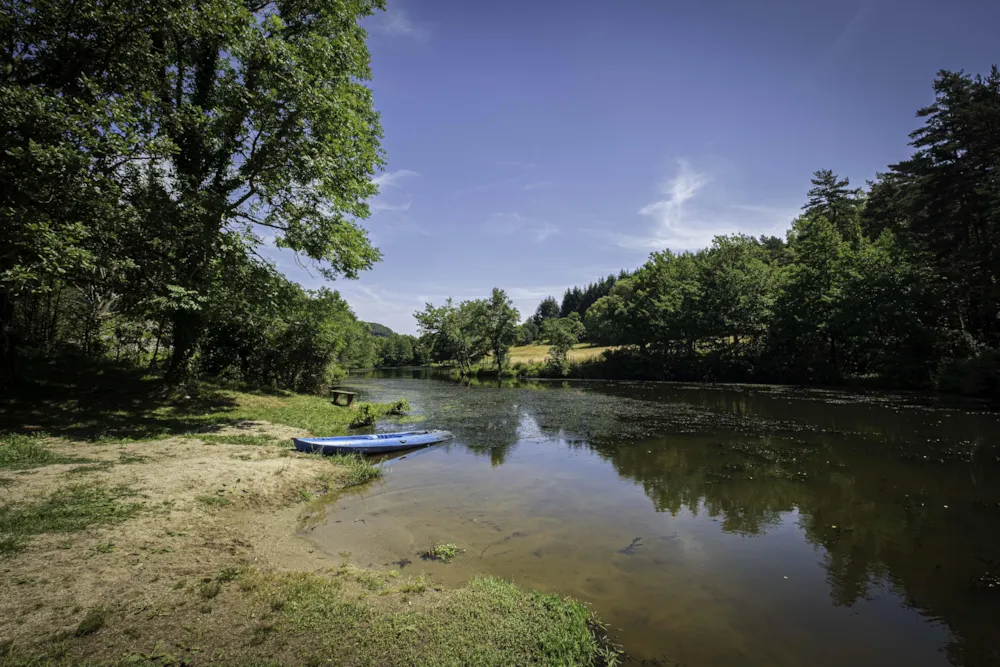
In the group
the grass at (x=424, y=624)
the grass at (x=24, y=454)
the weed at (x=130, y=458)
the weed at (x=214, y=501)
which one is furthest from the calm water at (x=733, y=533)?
the grass at (x=24, y=454)

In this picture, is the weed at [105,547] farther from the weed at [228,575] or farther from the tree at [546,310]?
the tree at [546,310]

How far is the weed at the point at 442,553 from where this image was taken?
6.71 meters

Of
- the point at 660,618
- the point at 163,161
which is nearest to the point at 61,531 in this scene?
the point at 660,618

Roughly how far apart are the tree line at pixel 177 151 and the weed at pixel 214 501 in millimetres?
6379

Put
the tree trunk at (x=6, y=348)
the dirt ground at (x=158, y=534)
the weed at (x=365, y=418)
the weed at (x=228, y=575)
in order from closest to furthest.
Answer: the dirt ground at (x=158, y=534)
the weed at (x=228, y=575)
the tree trunk at (x=6, y=348)
the weed at (x=365, y=418)

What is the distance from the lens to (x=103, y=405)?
1393 centimetres

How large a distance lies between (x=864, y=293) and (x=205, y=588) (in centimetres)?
4235

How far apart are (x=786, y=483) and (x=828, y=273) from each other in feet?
118

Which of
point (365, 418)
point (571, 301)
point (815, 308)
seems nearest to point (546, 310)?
point (571, 301)

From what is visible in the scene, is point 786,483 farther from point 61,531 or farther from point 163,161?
point 163,161

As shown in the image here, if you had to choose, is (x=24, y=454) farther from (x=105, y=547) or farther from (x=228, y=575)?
(x=228, y=575)

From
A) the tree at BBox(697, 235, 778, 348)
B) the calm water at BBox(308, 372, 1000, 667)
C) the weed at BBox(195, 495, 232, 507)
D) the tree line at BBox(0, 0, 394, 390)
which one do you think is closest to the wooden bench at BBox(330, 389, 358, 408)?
the tree line at BBox(0, 0, 394, 390)

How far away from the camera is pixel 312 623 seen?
13.6ft

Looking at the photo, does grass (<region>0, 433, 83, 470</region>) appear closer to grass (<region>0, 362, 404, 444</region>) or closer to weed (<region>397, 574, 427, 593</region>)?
grass (<region>0, 362, 404, 444</region>)
